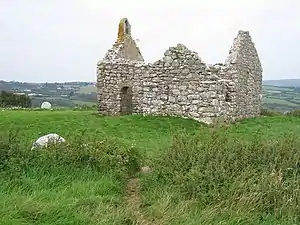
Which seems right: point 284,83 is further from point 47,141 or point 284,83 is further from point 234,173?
point 234,173

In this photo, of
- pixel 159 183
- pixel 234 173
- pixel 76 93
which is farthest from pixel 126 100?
pixel 76 93

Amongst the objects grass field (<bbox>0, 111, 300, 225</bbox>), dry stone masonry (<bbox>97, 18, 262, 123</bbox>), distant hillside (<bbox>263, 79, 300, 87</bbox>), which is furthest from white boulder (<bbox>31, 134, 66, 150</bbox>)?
distant hillside (<bbox>263, 79, 300, 87</bbox>)

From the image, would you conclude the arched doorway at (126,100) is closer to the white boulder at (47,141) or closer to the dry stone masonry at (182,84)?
the dry stone masonry at (182,84)

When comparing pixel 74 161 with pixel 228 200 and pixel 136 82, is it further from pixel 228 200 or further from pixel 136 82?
pixel 136 82

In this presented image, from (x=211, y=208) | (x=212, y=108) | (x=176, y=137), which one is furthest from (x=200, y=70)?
(x=211, y=208)

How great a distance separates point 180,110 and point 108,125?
314 centimetres

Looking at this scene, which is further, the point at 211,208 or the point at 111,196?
the point at 111,196

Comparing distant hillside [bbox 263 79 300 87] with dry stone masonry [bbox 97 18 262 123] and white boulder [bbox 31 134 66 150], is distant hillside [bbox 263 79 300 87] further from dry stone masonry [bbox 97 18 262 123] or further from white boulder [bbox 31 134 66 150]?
white boulder [bbox 31 134 66 150]

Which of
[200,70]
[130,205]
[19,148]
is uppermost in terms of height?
[200,70]

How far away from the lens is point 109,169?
9703mm

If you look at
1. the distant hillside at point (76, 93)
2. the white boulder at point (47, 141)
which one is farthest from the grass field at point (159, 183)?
the distant hillside at point (76, 93)

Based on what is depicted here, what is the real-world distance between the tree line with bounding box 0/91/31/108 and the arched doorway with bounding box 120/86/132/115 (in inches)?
628

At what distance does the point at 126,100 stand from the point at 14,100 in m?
17.2

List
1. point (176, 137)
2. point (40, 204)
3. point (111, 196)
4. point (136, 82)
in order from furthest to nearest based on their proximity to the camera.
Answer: point (136, 82) < point (176, 137) < point (111, 196) < point (40, 204)
